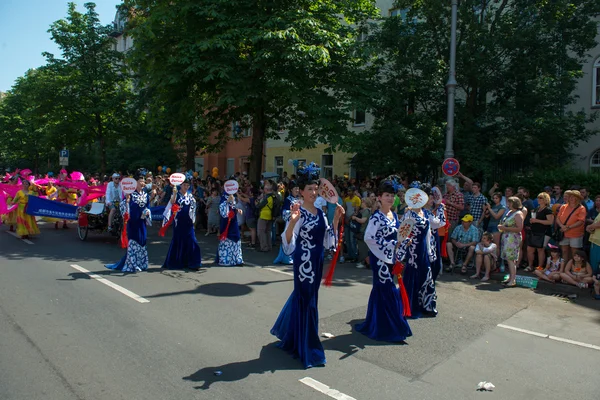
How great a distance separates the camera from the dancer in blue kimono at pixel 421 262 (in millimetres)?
6687

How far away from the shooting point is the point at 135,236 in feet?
31.6

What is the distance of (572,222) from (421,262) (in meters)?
4.64

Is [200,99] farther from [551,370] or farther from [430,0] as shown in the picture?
[551,370]

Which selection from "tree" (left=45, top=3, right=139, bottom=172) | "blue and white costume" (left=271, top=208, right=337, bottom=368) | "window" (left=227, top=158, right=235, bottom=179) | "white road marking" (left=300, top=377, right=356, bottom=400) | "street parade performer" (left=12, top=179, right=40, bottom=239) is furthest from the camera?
"window" (left=227, top=158, right=235, bottom=179)

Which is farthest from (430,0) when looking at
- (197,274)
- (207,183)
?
(197,274)

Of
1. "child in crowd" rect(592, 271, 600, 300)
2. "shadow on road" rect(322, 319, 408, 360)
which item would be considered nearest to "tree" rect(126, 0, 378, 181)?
"child in crowd" rect(592, 271, 600, 300)

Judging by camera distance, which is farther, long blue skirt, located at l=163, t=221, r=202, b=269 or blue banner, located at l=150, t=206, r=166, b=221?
blue banner, located at l=150, t=206, r=166, b=221

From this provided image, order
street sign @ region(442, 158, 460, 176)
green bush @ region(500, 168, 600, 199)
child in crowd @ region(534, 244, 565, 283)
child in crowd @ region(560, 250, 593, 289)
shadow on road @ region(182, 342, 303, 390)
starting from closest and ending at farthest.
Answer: shadow on road @ region(182, 342, 303, 390)
child in crowd @ region(560, 250, 593, 289)
child in crowd @ region(534, 244, 565, 283)
street sign @ region(442, 158, 460, 176)
green bush @ region(500, 168, 600, 199)

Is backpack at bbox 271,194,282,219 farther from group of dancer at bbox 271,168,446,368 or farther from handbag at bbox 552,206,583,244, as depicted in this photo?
handbag at bbox 552,206,583,244

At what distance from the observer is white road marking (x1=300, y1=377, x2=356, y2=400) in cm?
437

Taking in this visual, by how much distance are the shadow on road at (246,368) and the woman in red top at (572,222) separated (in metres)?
7.01

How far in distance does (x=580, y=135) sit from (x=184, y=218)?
12626 millimetres

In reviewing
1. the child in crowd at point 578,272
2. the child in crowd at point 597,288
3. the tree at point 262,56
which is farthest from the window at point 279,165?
the child in crowd at point 597,288

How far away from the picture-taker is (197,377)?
186 inches
